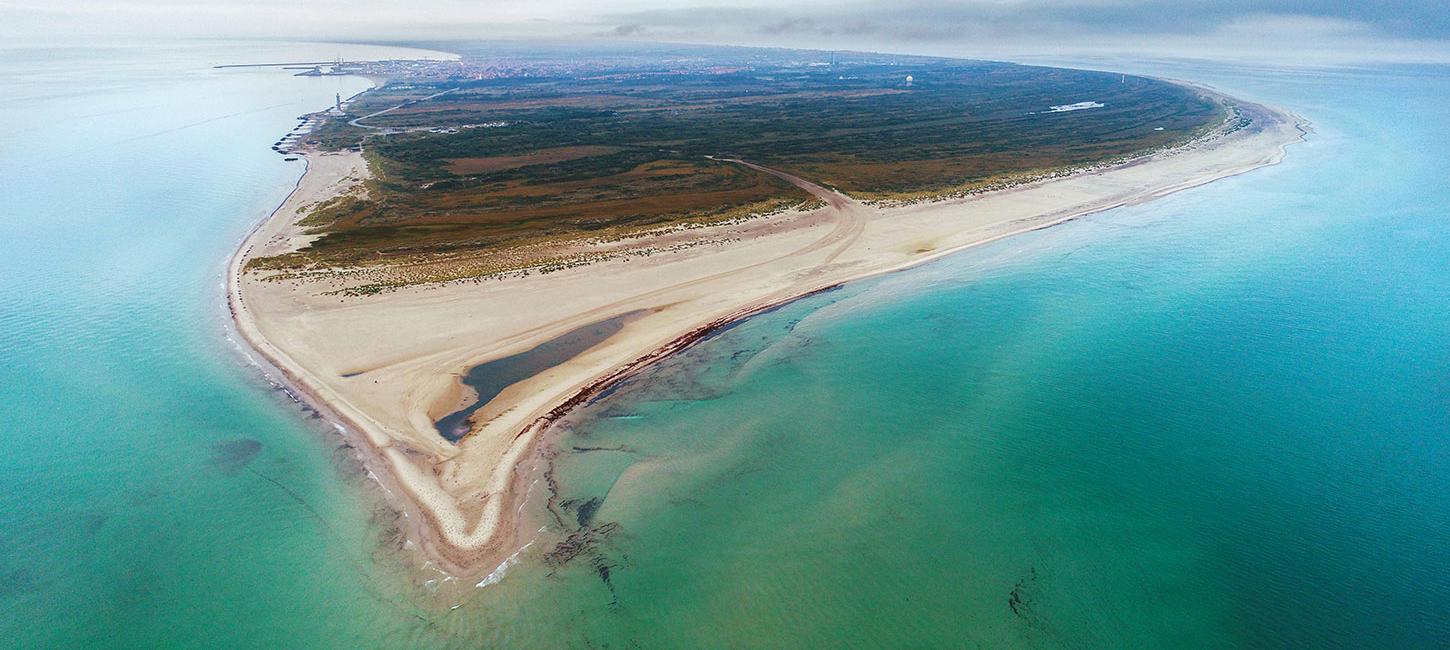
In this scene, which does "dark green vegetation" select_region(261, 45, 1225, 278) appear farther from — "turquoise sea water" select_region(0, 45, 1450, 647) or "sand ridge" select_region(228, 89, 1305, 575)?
"turquoise sea water" select_region(0, 45, 1450, 647)

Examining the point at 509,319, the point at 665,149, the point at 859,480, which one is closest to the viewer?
the point at 859,480

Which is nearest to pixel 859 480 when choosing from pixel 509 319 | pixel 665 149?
pixel 509 319

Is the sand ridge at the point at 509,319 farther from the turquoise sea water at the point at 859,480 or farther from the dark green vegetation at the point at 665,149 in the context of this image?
the dark green vegetation at the point at 665,149

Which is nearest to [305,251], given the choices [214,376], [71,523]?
[214,376]

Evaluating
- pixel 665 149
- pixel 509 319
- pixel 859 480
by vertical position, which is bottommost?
pixel 859 480

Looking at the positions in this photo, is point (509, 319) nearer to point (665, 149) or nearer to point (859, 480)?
point (859, 480)
